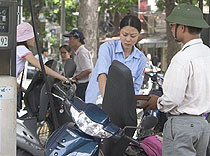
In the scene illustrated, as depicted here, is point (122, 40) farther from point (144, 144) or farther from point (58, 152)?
point (58, 152)

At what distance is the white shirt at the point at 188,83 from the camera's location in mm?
3223

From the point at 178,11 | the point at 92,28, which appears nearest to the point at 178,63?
the point at 178,11

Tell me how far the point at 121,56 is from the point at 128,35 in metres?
0.24

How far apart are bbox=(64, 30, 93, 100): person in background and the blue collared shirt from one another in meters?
2.65

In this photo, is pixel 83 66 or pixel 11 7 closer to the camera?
pixel 11 7

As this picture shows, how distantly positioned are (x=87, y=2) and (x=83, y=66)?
19.3 ft

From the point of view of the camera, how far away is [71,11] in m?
27.0

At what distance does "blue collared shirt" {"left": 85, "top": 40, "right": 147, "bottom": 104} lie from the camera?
→ 13.8ft

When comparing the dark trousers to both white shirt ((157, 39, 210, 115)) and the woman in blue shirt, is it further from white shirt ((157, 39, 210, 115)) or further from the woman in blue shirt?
white shirt ((157, 39, 210, 115))

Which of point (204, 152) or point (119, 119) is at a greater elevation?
point (119, 119)

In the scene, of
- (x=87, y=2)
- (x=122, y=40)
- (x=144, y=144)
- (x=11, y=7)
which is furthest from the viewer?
(x=87, y=2)

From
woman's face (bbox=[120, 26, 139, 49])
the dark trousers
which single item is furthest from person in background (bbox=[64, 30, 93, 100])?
woman's face (bbox=[120, 26, 139, 49])

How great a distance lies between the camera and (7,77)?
3.30m

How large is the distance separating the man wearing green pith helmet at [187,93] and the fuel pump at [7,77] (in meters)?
1.00
